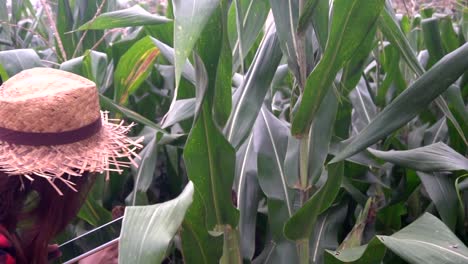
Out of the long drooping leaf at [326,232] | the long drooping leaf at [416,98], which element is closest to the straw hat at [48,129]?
the long drooping leaf at [416,98]

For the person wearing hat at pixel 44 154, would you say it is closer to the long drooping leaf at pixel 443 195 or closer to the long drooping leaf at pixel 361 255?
the long drooping leaf at pixel 361 255

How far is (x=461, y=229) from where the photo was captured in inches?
43.1

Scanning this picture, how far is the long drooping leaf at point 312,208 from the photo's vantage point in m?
0.81

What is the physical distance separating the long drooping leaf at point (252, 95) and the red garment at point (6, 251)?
323mm

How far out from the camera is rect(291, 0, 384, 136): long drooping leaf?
71 cm

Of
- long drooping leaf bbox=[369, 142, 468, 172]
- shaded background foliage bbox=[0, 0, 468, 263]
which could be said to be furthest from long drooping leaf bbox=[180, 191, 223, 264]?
long drooping leaf bbox=[369, 142, 468, 172]

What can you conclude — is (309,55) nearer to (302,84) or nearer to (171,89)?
(302,84)

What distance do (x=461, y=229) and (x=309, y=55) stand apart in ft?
1.68

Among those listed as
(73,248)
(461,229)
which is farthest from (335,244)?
(73,248)

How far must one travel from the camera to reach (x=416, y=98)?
792 mm

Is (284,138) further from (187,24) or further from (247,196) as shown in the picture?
(187,24)

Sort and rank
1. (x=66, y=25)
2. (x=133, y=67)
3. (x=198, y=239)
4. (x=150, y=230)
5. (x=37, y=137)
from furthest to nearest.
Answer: (x=66, y=25), (x=133, y=67), (x=198, y=239), (x=37, y=137), (x=150, y=230)

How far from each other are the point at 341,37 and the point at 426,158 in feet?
1.06

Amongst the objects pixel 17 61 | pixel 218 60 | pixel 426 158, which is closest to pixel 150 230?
pixel 218 60
